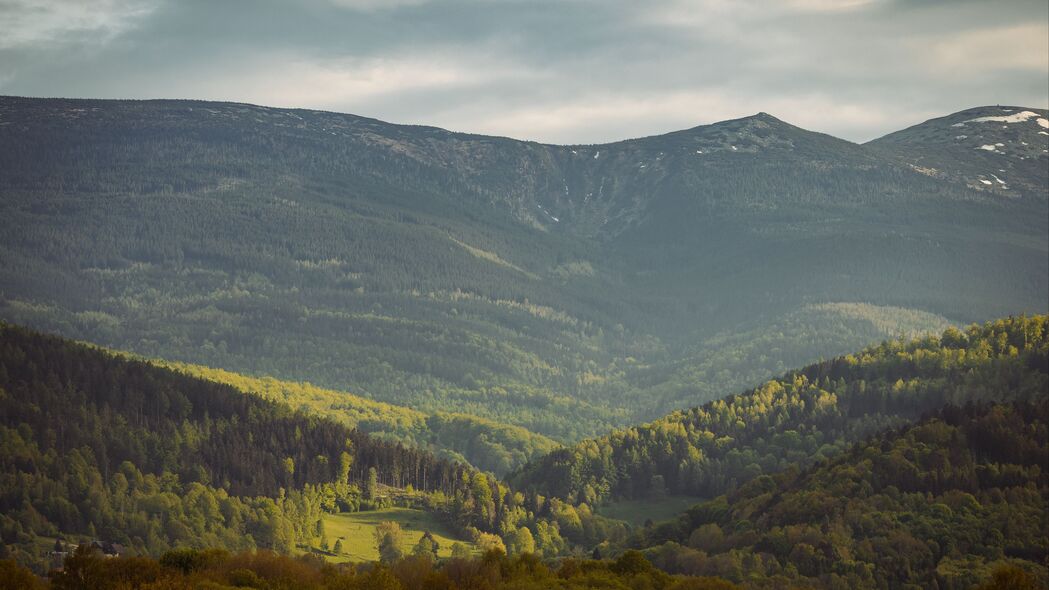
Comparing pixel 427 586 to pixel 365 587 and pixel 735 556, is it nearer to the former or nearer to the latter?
pixel 365 587

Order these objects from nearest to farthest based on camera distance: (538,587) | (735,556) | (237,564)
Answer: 1. (538,587)
2. (237,564)
3. (735,556)

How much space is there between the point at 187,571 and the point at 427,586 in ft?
80.9

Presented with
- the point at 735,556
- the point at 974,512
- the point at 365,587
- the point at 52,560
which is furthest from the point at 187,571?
the point at 974,512

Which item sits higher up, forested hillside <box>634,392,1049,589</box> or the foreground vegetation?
the foreground vegetation

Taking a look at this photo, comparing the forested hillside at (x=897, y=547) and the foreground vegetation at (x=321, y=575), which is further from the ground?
the foreground vegetation at (x=321, y=575)

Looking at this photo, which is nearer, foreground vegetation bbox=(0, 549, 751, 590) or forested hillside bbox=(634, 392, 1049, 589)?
foreground vegetation bbox=(0, 549, 751, 590)

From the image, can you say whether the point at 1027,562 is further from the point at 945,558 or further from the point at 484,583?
the point at 484,583

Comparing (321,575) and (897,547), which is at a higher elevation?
(321,575)

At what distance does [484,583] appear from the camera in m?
144

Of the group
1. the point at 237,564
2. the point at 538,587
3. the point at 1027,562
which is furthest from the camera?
the point at 1027,562

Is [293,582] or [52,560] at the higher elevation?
[293,582]

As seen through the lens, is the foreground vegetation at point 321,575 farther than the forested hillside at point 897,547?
No

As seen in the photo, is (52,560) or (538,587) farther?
(52,560)

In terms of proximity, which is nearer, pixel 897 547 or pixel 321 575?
pixel 321 575
